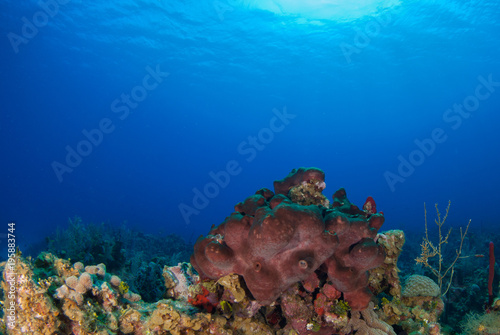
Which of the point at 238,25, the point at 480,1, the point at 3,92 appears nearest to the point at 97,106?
the point at 3,92

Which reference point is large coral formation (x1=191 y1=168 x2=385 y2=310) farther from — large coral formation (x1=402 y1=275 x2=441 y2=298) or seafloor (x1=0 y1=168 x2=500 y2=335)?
large coral formation (x1=402 y1=275 x2=441 y2=298)

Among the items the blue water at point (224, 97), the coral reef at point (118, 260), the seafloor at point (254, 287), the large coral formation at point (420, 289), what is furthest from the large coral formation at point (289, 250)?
the blue water at point (224, 97)

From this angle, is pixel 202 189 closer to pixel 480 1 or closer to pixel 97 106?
pixel 97 106

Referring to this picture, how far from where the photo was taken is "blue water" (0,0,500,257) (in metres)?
31.8

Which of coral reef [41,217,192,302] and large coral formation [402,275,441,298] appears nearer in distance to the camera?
large coral formation [402,275,441,298]

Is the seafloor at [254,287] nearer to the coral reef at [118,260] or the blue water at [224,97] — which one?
the coral reef at [118,260]

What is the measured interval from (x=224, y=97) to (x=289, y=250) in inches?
2664

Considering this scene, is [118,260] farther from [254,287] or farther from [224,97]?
[224,97]

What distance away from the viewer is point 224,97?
6775 centimetres

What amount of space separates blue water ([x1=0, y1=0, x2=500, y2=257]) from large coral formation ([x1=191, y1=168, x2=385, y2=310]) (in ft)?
51.5

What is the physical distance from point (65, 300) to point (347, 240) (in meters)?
3.89

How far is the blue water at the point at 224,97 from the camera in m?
31.8

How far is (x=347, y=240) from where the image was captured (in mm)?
3770

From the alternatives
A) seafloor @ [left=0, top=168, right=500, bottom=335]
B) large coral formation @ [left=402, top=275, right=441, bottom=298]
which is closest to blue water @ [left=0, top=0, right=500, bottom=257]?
large coral formation @ [left=402, top=275, right=441, bottom=298]
